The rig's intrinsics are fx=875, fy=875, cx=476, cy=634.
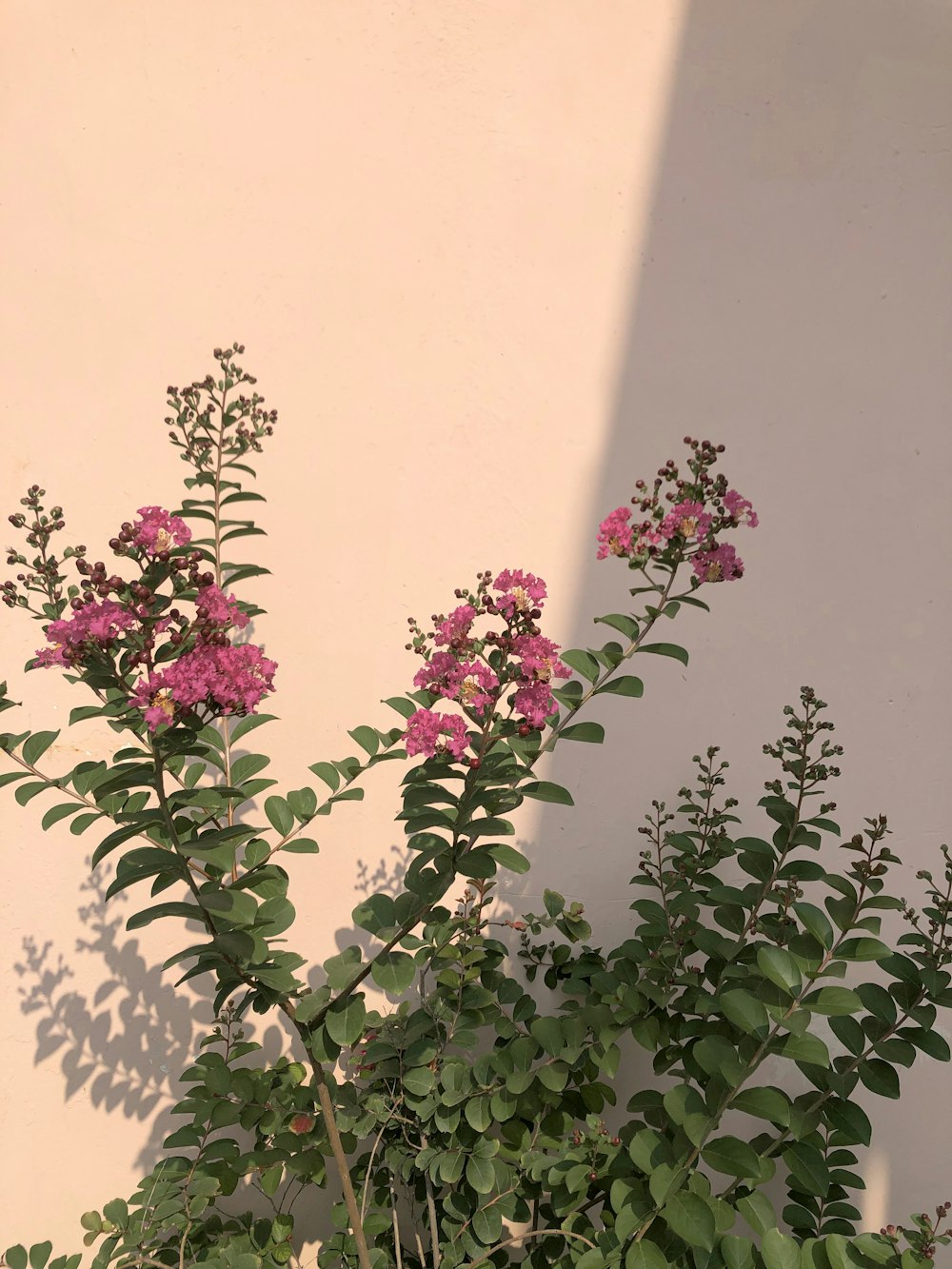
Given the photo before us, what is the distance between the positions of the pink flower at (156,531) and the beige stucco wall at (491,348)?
0.82 m

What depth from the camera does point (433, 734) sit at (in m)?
1.16

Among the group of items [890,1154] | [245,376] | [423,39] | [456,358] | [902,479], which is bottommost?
[890,1154]

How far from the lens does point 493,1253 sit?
155 centimetres

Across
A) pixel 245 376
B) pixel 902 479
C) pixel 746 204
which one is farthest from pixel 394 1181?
pixel 746 204

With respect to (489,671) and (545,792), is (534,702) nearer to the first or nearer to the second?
(489,671)

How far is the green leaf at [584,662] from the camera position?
1284 millimetres

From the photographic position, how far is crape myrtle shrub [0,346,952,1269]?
1.12m

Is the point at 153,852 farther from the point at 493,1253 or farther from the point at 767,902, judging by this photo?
the point at 767,902

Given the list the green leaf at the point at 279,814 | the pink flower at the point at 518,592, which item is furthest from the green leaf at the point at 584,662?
the green leaf at the point at 279,814

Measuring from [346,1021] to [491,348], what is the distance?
1394 millimetres

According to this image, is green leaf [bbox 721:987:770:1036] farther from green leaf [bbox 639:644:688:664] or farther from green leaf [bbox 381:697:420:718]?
green leaf [bbox 381:697:420:718]

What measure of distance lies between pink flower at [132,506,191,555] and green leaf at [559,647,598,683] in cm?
56

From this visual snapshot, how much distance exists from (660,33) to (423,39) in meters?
0.54

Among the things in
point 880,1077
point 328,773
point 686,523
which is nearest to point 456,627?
point 686,523
